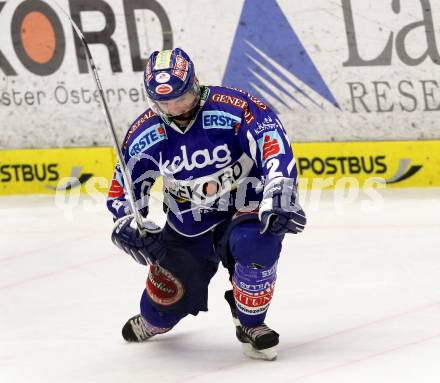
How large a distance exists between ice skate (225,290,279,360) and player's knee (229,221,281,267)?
26 centimetres

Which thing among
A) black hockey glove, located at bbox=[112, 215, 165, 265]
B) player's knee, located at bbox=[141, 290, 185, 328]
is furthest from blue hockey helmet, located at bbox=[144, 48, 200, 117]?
player's knee, located at bbox=[141, 290, 185, 328]

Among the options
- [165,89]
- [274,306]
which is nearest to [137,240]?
[165,89]

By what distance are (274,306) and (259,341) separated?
783mm

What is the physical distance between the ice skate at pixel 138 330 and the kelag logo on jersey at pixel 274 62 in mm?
2759

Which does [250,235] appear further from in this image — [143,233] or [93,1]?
[93,1]

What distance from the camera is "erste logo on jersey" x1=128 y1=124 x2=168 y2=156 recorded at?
13.1 feet

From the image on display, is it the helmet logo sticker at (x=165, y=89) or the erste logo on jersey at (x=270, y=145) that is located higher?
the helmet logo sticker at (x=165, y=89)

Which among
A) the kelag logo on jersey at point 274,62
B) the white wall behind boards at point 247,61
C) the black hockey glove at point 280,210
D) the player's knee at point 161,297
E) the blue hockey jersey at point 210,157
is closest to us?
the black hockey glove at point 280,210

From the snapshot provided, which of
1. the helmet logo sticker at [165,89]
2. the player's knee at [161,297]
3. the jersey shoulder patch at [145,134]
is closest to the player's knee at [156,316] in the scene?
the player's knee at [161,297]

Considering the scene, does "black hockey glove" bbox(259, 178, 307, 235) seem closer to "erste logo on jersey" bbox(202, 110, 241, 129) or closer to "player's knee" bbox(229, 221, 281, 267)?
"player's knee" bbox(229, 221, 281, 267)

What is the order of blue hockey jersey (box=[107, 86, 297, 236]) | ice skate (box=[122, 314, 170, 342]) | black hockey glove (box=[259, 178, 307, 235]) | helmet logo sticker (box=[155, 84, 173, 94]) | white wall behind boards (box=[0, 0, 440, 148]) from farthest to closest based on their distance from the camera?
white wall behind boards (box=[0, 0, 440, 148]), ice skate (box=[122, 314, 170, 342]), blue hockey jersey (box=[107, 86, 297, 236]), helmet logo sticker (box=[155, 84, 173, 94]), black hockey glove (box=[259, 178, 307, 235])

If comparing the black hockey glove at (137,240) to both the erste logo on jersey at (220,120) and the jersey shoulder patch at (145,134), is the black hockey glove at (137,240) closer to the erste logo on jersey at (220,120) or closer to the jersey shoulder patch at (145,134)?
Result: the jersey shoulder patch at (145,134)

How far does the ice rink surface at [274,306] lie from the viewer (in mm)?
3977

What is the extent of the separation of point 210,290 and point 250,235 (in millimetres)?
1262
